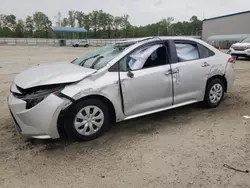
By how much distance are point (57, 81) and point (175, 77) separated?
76.5 inches

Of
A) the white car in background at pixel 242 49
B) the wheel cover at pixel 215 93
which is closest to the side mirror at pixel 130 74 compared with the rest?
the wheel cover at pixel 215 93

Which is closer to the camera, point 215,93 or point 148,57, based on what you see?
point 148,57

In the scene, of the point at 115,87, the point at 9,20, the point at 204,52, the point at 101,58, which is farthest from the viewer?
the point at 9,20

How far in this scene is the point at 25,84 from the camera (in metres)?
3.23

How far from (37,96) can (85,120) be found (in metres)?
0.71

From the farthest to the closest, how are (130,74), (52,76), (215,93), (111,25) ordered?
(111,25) → (215,93) → (130,74) → (52,76)

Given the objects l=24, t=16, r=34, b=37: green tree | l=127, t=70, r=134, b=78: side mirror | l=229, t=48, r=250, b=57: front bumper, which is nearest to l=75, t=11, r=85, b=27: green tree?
l=24, t=16, r=34, b=37: green tree

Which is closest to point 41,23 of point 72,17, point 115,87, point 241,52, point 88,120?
point 72,17

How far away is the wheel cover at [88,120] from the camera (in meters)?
3.26

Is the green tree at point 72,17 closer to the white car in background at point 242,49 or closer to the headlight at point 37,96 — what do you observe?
the white car in background at point 242,49

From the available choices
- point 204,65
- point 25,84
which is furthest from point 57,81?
point 204,65

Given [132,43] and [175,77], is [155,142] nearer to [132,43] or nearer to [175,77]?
[175,77]

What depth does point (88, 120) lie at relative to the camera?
3340 millimetres

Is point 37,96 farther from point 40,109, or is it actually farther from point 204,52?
point 204,52
